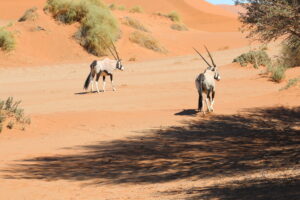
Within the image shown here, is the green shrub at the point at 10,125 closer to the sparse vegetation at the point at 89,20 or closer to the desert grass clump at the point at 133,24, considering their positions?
the sparse vegetation at the point at 89,20

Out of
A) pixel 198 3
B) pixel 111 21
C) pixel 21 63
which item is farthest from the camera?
pixel 198 3

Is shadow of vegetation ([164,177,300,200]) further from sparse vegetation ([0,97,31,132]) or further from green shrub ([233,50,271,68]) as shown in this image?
green shrub ([233,50,271,68])

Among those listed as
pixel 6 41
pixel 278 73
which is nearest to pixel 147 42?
pixel 6 41

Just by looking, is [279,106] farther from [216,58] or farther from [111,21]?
[111,21]

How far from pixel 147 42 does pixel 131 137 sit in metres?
30.8

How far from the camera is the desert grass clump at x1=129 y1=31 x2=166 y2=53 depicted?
151ft

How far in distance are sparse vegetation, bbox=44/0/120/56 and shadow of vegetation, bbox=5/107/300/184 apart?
2486 cm

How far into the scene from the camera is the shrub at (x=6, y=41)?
38.5 metres

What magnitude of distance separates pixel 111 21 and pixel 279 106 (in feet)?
83.6

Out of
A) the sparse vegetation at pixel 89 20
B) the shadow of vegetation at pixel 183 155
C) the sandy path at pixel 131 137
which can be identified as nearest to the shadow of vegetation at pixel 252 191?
the sandy path at pixel 131 137

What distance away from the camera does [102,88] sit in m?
26.9

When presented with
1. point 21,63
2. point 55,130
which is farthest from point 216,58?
point 55,130

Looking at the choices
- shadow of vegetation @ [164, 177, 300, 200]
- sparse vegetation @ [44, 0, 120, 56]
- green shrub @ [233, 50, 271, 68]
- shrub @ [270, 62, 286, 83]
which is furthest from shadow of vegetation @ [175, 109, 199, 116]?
sparse vegetation @ [44, 0, 120, 56]

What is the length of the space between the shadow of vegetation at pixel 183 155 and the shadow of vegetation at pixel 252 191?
1396mm
